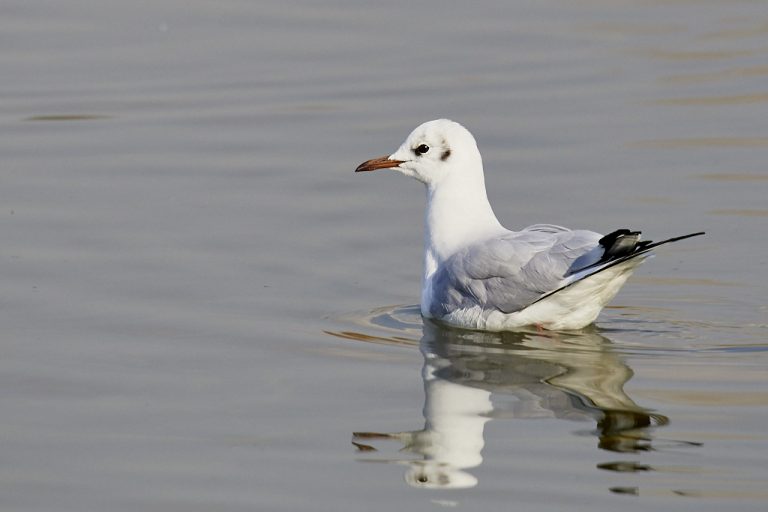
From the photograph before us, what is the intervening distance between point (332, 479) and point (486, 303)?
9.31 ft

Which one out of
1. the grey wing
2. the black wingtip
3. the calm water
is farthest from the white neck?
the black wingtip

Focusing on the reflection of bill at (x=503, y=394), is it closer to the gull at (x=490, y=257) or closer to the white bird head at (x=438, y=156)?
the gull at (x=490, y=257)

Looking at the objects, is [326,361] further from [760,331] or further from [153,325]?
Answer: [760,331]

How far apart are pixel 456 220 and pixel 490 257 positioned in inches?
26.4

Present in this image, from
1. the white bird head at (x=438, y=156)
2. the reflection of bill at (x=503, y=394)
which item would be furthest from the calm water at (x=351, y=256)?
the white bird head at (x=438, y=156)

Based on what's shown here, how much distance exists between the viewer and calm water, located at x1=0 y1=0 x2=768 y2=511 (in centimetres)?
694

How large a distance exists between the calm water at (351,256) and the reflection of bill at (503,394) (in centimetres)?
2

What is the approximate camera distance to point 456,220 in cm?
1007

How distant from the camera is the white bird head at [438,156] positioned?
10.1m

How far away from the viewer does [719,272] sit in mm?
10641

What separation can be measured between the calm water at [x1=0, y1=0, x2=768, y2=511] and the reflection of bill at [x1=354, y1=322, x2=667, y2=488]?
0.02 meters

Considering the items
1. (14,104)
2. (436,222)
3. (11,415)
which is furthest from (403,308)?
(14,104)

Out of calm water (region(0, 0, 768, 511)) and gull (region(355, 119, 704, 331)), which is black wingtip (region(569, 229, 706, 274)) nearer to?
gull (region(355, 119, 704, 331))

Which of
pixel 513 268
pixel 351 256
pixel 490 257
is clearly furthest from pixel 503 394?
pixel 351 256
